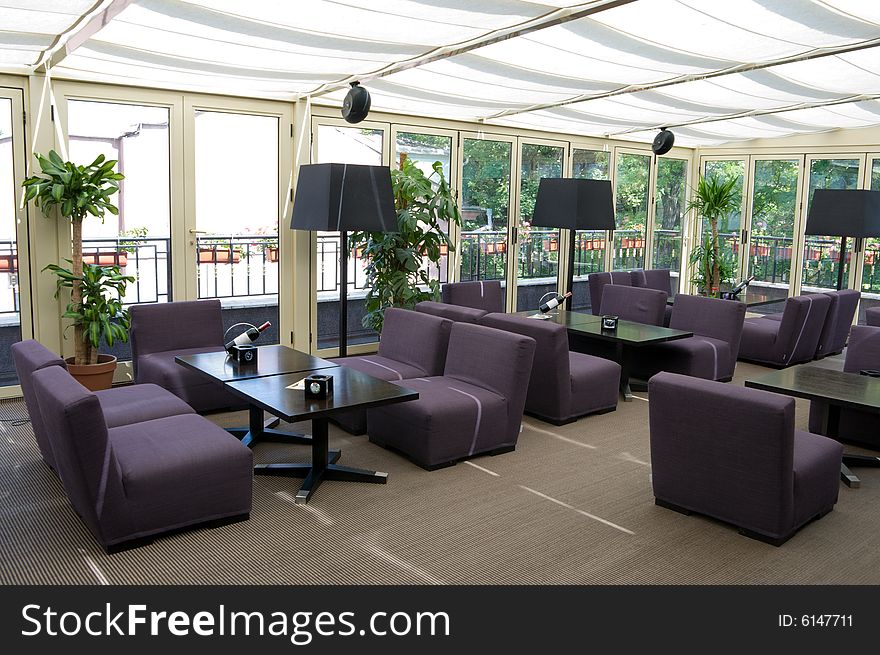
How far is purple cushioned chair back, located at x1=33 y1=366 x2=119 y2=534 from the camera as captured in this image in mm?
3391

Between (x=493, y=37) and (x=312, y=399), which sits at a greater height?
(x=493, y=37)

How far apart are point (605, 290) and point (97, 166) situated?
497 centimetres

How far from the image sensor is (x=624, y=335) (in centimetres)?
663

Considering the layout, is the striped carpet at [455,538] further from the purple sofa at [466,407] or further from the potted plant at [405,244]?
the potted plant at [405,244]

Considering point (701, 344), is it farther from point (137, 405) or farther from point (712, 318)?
point (137, 405)

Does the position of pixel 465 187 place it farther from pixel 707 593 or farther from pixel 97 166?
pixel 707 593

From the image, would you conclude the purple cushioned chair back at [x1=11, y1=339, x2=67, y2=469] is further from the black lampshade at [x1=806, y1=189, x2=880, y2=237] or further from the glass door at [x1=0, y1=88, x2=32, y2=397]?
the black lampshade at [x1=806, y1=189, x2=880, y2=237]

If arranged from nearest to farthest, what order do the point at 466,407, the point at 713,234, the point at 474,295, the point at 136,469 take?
1. the point at 136,469
2. the point at 466,407
3. the point at 474,295
4. the point at 713,234

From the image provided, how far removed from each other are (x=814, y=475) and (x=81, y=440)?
356 cm

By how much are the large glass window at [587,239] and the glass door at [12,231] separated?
6.74 meters

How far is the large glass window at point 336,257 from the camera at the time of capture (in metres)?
8.02

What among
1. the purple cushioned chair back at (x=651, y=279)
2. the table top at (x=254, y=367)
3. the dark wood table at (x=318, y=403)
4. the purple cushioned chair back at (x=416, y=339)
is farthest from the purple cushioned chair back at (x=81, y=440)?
the purple cushioned chair back at (x=651, y=279)

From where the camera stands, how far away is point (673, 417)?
13.3ft

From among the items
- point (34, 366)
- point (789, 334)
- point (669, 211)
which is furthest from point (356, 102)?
point (669, 211)
